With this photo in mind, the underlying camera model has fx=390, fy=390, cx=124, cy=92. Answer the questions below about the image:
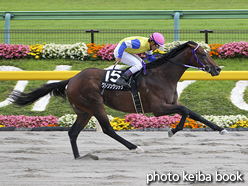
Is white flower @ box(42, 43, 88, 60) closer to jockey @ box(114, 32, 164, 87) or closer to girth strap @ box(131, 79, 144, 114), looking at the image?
jockey @ box(114, 32, 164, 87)

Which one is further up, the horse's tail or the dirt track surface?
the horse's tail

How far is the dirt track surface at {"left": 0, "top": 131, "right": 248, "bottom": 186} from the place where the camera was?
3.76 metres

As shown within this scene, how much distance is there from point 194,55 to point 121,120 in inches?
90.4

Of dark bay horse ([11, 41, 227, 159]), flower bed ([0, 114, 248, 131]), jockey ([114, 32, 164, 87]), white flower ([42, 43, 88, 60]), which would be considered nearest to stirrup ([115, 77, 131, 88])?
jockey ([114, 32, 164, 87])

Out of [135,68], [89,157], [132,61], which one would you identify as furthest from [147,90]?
[89,157]

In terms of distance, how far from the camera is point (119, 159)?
4.67m

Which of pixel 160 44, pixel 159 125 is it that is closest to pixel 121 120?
pixel 159 125

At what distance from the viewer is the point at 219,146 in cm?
525

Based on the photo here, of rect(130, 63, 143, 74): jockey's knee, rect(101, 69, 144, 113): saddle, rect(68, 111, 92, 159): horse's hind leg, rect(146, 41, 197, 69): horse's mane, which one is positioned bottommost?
rect(68, 111, 92, 159): horse's hind leg

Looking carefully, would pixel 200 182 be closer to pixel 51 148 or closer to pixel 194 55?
pixel 194 55

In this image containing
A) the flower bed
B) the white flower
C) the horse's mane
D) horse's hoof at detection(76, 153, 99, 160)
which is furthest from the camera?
the white flower

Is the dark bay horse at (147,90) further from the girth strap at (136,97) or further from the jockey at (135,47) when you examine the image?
the jockey at (135,47)

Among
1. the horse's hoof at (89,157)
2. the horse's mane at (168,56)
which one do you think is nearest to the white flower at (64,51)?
the horse's mane at (168,56)

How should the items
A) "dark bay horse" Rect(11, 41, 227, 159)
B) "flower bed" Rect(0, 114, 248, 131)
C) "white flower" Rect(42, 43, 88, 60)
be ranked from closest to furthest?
1. "dark bay horse" Rect(11, 41, 227, 159)
2. "flower bed" Rect(0, 114, 248, 131)
3. "white flower" Rect(42, 43, 88, 60)
